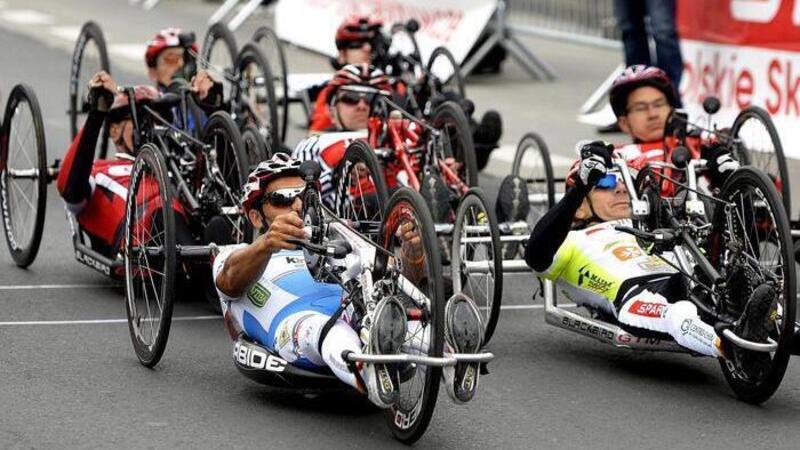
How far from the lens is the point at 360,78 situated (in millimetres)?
10453

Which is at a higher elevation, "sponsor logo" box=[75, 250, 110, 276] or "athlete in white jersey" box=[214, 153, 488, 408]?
"athlete in white jersey" box=[214, 153, 488, 408]

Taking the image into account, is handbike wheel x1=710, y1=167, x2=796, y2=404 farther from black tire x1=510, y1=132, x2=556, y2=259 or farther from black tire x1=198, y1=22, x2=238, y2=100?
black tire x1=198, y1=22, x2=238, y2=100

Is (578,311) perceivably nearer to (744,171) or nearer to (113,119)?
(744,171)

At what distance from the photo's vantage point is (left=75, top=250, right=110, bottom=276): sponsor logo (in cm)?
916

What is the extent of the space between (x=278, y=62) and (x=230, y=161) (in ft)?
17.2

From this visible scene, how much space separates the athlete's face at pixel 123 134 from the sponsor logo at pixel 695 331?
3.42 m

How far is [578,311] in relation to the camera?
9.05m

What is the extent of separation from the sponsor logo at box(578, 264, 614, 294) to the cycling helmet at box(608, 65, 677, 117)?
1.24 m

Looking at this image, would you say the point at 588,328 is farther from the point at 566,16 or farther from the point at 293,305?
the point at 566,16

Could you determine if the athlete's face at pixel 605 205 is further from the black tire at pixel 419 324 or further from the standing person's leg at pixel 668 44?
the standing person's leg at pixel 668 44

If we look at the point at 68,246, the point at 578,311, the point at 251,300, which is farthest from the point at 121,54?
the point at 251,300

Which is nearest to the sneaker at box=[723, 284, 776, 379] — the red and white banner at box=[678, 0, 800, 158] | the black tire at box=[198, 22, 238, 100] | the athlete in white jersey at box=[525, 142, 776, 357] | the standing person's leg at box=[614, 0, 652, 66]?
the athlete in white jersey at box=[525, 142, 776, 357]

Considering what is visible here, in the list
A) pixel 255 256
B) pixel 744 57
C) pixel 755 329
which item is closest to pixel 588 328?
pixel 755 329

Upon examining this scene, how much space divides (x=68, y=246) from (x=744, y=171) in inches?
186
